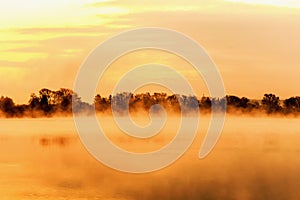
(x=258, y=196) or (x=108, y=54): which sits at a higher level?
(x=108, y=54)

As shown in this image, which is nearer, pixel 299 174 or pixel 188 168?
pixel 299 174

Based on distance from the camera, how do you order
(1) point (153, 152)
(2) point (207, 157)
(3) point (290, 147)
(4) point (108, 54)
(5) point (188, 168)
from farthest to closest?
1. (3) point (290, 147)
2. (1) point (153, 152)
3. (2) point (207, 157)
4. (4) point (108, 54)
5. (5) point (188, 168)

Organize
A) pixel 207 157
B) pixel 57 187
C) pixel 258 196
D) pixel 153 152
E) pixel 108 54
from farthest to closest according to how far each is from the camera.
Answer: pixel 153 152 < pixel 207 157 < pixel 108 54 < pixel 57 187 < pixel 258 196

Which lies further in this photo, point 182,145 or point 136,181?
point 182,145

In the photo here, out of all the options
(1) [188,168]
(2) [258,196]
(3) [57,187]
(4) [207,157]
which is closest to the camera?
(2) [258,196]

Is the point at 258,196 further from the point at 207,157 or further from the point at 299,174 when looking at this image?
the point at 207,157

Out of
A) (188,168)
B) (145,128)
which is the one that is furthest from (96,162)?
(145,128)

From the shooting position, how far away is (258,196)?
2738cm

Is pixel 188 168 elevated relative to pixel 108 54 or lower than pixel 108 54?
lower

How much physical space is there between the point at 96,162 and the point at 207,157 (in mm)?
6835

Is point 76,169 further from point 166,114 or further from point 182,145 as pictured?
point 166,114

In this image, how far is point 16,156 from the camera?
1745 inches

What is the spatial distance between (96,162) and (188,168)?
6343 millimetres

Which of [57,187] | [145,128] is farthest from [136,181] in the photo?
[145,128]
